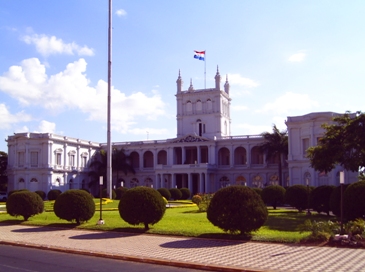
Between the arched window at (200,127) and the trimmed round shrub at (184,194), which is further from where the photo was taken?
the arched window at (200,127)

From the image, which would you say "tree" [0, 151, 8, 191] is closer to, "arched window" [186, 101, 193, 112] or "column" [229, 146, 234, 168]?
"arched window" [186, 101, 193, 112]

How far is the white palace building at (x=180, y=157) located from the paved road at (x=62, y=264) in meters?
54.6

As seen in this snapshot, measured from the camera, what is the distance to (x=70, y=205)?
22578 mm

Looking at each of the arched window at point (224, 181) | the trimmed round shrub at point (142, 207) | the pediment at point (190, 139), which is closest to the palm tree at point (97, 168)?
the pediment at point (190, 139)

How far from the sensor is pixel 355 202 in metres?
20.8

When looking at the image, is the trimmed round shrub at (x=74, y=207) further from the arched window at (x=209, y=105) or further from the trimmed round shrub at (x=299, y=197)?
the arched window at (x=209, y=105)

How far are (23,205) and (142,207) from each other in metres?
8.94

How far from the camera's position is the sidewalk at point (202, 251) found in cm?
1236

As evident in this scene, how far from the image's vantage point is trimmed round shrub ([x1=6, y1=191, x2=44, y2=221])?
83.1 feet

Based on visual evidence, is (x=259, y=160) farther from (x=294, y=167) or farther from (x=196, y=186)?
(x=294, y=167)

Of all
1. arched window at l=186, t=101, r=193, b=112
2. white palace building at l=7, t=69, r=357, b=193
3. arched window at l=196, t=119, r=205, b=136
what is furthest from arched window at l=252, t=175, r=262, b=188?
arched window at l=186, t=101, r=193, b=112

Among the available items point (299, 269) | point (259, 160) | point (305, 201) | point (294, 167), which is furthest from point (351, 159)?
point (259, 160)

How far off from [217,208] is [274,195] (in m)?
20.8

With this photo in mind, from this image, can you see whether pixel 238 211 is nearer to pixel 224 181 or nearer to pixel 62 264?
pixel 62 264
